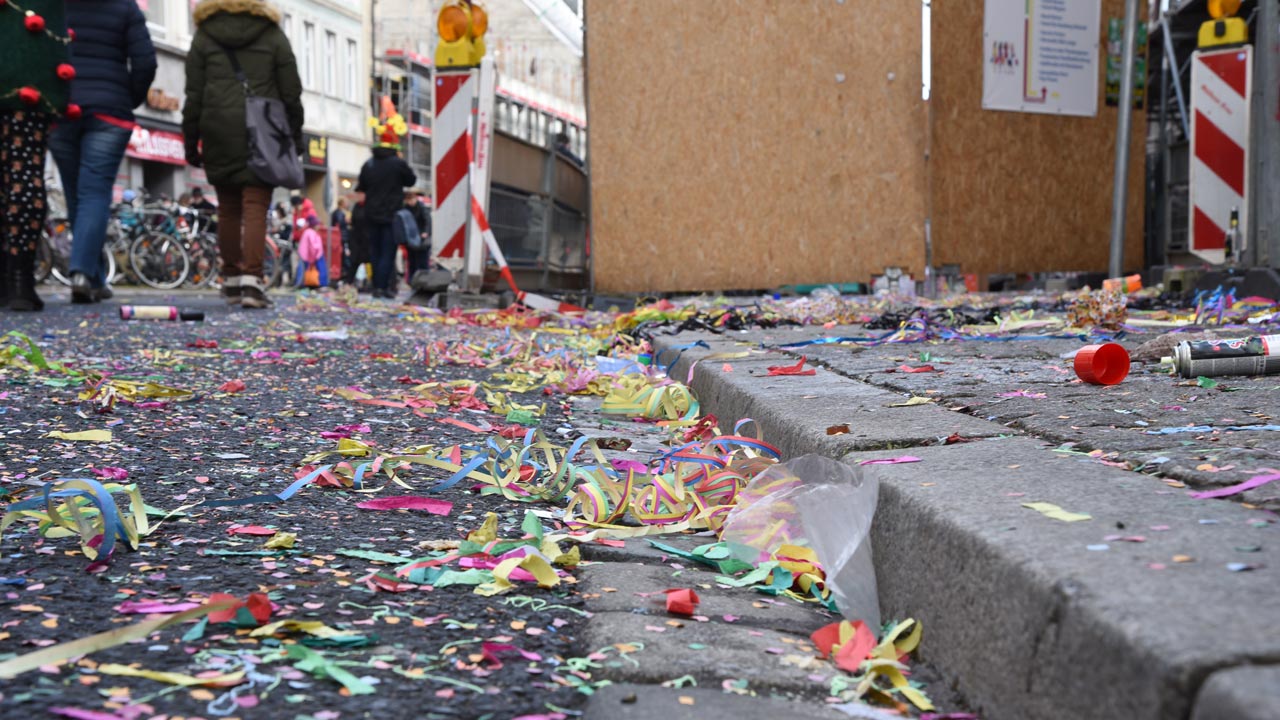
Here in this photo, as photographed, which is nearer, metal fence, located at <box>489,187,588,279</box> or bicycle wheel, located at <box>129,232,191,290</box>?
metal fence, located at <box>489,187,588,279</box>

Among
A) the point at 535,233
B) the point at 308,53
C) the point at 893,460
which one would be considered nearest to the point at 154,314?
the point at 535,233

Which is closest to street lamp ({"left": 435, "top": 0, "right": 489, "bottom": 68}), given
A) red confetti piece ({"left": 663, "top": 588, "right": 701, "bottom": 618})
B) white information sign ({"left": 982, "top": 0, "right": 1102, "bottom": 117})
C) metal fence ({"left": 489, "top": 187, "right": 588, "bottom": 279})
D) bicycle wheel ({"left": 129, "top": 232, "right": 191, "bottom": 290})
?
metal fence ({"left": 489, "top": 187, "right": 588, "bottom": 279})

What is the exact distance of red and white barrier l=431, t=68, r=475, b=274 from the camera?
9.55 meters

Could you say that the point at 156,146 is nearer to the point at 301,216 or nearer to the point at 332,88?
the point at 301,216

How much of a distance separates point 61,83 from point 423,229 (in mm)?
10984

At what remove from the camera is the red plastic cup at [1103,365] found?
3.12m

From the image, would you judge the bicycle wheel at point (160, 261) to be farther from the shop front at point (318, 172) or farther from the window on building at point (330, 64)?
the window on building at point (330, 64)

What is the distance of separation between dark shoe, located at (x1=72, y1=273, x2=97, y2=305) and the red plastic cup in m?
7.82

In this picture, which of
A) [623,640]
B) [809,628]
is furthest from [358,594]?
[809,628]

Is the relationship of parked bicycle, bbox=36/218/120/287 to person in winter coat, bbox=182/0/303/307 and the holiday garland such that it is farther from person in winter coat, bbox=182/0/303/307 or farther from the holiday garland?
the holiday garland

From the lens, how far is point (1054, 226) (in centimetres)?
1086

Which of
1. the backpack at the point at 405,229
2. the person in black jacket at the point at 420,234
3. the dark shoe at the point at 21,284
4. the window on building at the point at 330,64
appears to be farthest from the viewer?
the window on building at the point at 330,64

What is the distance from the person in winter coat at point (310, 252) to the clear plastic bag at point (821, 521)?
20150mm

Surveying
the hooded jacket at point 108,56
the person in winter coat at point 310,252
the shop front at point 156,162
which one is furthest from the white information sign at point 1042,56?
the shop front at point 156,162
